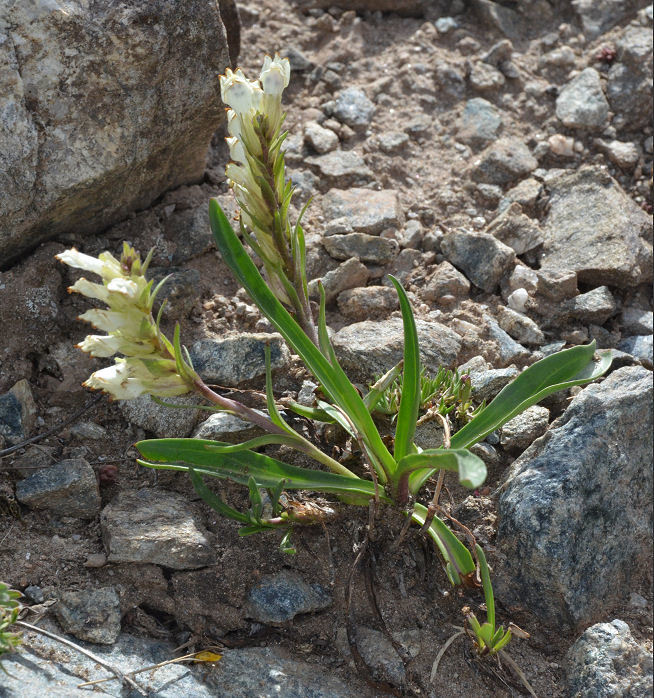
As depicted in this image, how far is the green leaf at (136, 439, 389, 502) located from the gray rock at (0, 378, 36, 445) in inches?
29.1

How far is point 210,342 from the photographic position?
12.6ft

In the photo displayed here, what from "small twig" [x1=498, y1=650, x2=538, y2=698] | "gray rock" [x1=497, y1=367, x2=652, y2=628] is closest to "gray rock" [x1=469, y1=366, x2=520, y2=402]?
"gray rock" [x1=497, y1=367, x2=652, y2=628]

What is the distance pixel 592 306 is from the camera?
4.20m

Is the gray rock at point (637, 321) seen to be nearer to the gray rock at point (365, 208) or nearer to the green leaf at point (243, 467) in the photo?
the gray rock at point (365, 208)

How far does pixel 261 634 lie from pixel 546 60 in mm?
4177

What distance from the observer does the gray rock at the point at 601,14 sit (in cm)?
547

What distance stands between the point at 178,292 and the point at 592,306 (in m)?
2.14

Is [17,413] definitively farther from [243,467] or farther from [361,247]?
[361,247]

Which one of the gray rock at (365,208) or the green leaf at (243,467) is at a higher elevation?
the gray rock at (365,208)

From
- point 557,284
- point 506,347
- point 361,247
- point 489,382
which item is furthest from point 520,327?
point 361,247

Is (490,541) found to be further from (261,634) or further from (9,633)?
(9,633)

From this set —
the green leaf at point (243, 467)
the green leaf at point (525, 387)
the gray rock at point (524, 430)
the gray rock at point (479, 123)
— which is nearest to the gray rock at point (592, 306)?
the gray rock at point (524, 430)

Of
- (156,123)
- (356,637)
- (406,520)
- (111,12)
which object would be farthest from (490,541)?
(111,12)

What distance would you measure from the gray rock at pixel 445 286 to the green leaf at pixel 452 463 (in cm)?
140
